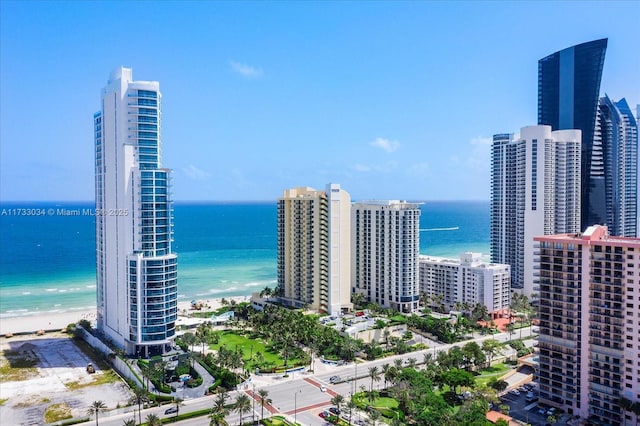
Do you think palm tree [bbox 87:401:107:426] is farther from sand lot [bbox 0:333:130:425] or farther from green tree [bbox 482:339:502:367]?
green tree [bbox 482:339:502:367]

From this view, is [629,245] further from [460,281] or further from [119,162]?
[119,162]

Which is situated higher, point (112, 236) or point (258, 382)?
point (112, 236)

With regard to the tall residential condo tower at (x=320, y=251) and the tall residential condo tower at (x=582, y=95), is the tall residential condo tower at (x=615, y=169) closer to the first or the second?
the tall residential condo tower at (x=582, y=95)

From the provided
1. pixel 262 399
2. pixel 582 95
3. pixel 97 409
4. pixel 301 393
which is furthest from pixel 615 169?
pixel 97 409

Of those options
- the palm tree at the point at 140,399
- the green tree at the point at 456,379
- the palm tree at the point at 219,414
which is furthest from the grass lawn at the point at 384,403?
the palm tree at the point at 140,399

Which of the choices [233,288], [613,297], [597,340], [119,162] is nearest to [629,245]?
[613,297]
